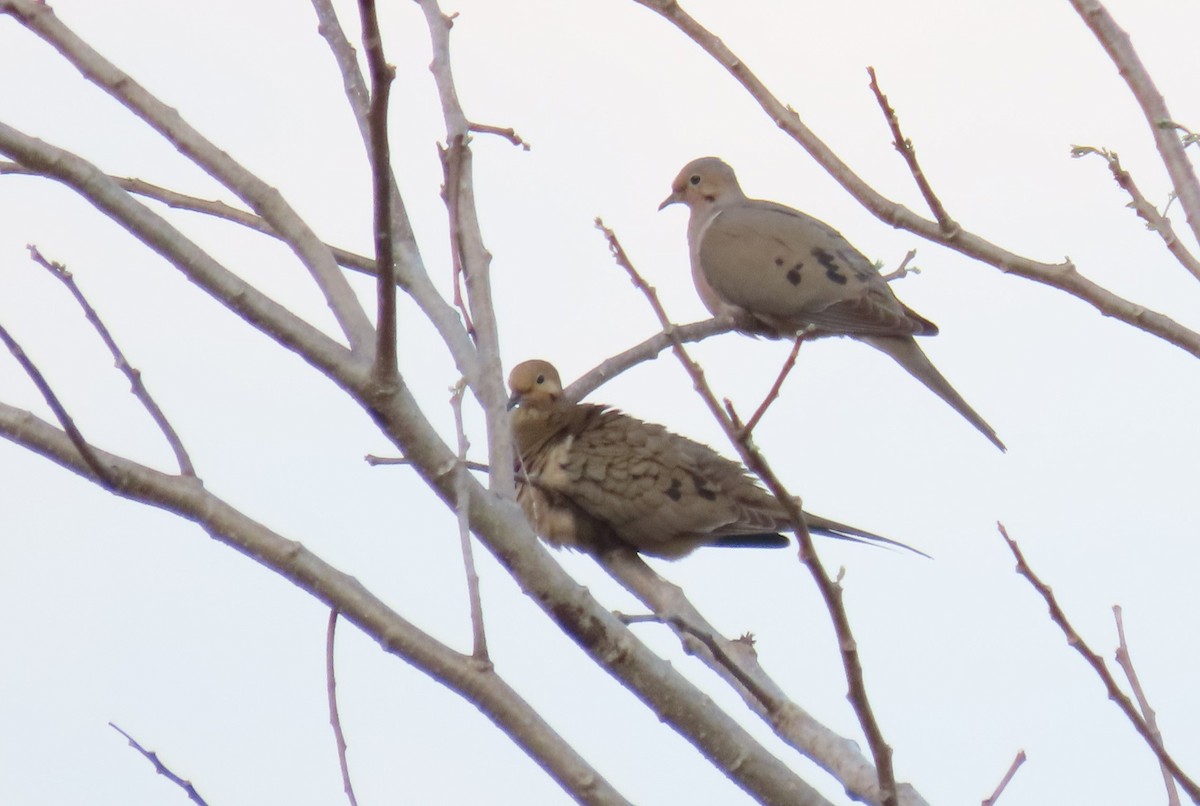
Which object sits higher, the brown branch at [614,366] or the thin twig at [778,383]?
the brown branch at [614,366]

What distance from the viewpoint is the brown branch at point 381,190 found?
1581mm

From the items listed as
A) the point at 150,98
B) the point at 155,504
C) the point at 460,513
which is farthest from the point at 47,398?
the point at 150,98

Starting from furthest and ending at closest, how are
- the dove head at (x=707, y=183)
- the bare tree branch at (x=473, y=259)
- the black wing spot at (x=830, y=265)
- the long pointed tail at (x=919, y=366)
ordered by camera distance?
1. the dove head at (x=707, y=183)
2. the black wing spot at (x=830, y=265)
3. the long pointed tail at (x=919, y=366)
4. the bare tree branch at (x=473, y=259)

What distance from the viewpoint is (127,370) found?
6.52ft

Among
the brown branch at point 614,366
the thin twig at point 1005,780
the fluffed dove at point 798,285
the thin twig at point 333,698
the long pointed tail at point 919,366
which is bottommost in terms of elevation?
the thin twig at point 1005,780

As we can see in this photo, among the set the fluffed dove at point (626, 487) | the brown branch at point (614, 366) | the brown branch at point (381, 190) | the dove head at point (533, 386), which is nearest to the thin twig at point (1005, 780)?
the brown branch at point (381, 190)

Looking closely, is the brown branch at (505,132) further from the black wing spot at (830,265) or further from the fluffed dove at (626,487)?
the black wing spot at (830,265)

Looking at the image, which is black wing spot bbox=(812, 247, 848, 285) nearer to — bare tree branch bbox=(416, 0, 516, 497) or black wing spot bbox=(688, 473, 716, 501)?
black wing spot bbox=(688, 473, 716, 501)

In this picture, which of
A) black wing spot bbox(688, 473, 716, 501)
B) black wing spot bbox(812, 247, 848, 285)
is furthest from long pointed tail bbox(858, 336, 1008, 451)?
black wing spot bbox(688, 473, 716, 501)

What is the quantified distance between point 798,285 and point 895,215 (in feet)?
Result: 13.5

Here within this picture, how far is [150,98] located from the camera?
7.59ft

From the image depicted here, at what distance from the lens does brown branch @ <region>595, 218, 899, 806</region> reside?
5.18 ft

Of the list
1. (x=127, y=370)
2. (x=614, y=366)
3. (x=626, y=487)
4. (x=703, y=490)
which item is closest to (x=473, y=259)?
(x=127, y=370)

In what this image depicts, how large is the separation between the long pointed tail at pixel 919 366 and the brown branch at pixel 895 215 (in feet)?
11.0
